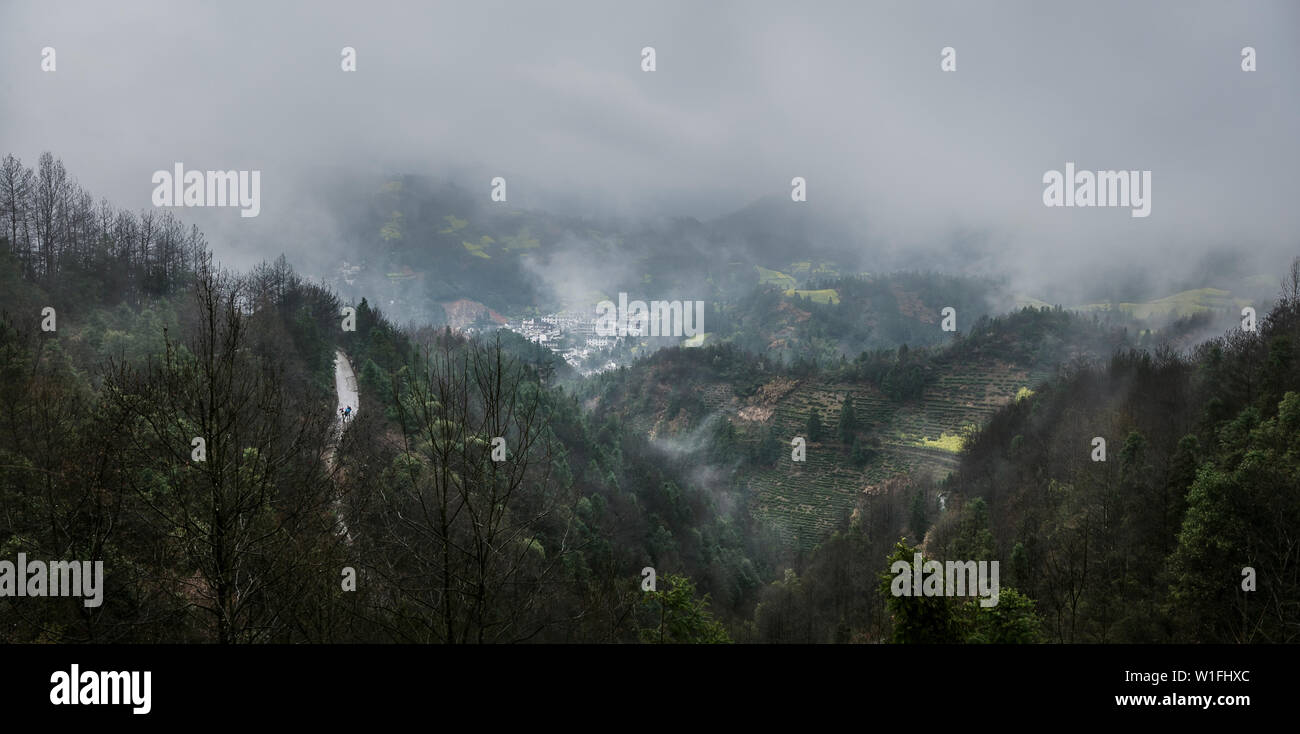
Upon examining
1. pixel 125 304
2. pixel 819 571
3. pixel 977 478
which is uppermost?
pixel 125 304

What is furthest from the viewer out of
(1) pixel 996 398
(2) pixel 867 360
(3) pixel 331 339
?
(2) pixel 867 360

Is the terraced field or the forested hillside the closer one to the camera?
the forested hillside

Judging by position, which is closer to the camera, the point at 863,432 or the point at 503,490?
the point at 503,490

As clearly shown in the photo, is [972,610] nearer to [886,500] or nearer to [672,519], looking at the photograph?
[672,519]

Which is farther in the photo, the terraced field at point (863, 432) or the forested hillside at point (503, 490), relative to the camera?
the terraced field at point (863, 432)

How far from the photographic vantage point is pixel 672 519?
77.9 m

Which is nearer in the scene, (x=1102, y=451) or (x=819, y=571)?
(x=1102, y=451)

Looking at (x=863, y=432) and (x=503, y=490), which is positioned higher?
(x=503, y=490)
